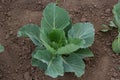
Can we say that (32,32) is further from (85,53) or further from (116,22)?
(116,22)

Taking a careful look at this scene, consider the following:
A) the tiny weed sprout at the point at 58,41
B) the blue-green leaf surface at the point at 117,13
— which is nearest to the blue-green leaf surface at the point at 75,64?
the tiny weed sprout at the point at 58,41

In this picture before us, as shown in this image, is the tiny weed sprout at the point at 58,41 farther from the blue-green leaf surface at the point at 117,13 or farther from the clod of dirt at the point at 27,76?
the blue-green leaf surface at the point at 117,13

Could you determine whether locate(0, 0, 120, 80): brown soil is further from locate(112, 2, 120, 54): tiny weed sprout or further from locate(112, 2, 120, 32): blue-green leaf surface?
locate(112, 2, 120, 32): blue-green leaf surface

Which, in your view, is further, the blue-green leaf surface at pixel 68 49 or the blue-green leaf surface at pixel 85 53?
the blue-green leaf surface at pixel 85 53

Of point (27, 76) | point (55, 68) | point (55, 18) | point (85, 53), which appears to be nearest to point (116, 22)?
point (85, 53)

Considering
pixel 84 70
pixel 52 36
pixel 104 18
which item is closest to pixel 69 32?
pixel 52 36

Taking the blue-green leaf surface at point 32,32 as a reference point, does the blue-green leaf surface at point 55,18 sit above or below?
above

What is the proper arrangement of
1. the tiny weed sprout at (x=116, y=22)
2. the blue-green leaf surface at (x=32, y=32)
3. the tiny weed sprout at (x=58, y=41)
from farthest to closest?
the tiny weed sprout at (x=116, y=22) < the blue-green leaf surface at (x=32, y=32) < the tiny weed sprout at (x=58, y=41)
